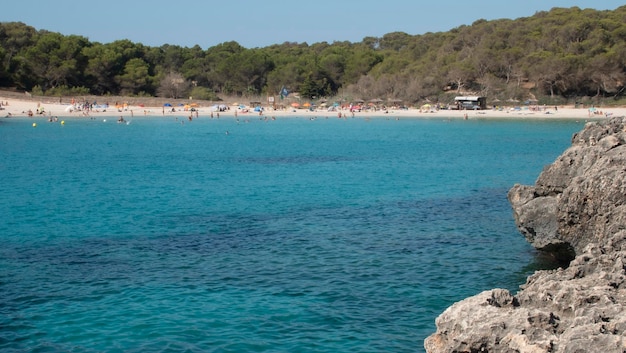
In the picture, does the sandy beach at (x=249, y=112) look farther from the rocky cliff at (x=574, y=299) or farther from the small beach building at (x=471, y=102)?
the rocky cliff at (x=574, y=299)

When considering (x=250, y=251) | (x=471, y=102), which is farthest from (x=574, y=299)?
(x=471, y=102)

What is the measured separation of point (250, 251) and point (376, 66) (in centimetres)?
10330

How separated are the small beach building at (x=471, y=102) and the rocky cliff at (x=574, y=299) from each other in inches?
3125

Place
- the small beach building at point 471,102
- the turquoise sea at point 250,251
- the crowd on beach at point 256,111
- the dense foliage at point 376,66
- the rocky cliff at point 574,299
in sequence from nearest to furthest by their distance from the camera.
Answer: the rocky cliff at point 574,299 < the turquoise sea at point 250,251 < the crowd on beach at point 256,111 < the dense foliage at point 376,66 < the small beach building at point 471,102

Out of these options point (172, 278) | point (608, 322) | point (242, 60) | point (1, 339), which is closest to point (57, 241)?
point (172, 278)

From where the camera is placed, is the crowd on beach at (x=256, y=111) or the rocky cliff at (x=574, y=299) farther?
the crowd on beach at (x=256, y=111)

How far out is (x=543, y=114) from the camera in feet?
277

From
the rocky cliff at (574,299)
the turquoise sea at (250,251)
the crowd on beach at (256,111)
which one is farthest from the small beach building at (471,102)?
the rocky cliff at (574,299)

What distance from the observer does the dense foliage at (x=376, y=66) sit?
91.6 m

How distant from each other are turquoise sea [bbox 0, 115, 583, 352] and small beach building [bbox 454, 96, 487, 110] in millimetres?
49640

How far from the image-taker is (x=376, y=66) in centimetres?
11850

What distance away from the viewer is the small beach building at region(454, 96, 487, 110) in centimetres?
9231

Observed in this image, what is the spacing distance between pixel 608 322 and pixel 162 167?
3629 cm

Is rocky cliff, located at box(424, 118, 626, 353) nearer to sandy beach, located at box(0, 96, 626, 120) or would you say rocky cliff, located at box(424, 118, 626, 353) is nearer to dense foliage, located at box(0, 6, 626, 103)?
sandy beach, located at box(0, 96, 626, 120)
